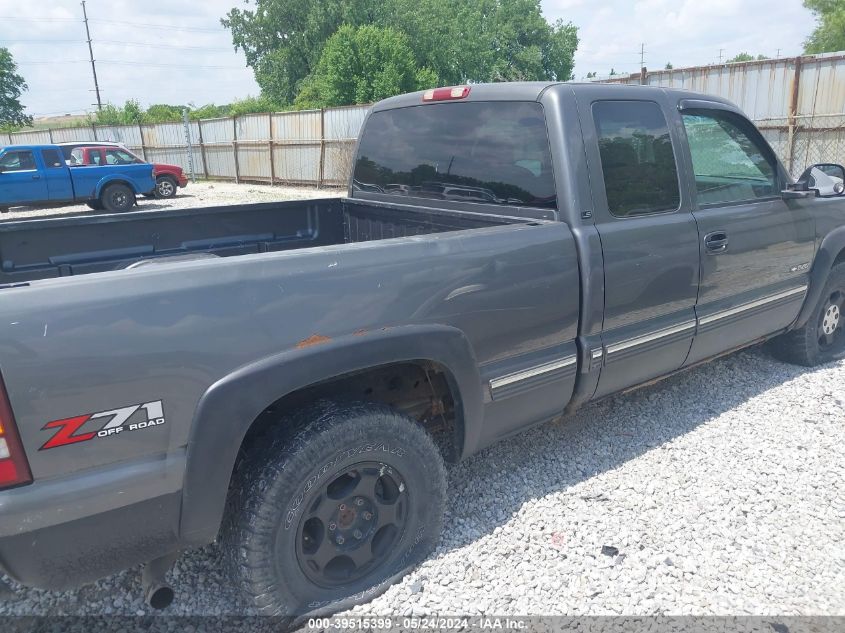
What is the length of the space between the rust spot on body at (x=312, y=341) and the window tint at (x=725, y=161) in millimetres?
2352

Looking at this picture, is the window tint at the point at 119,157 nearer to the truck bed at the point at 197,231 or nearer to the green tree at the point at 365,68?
the truck bed at the point at 197,231

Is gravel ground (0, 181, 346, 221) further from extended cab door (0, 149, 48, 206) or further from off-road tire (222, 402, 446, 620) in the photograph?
off-road tire (222, 402, 446, 620)

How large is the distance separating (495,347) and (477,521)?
3.08 feet

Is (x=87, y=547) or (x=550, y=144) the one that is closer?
(x=87, y=547)

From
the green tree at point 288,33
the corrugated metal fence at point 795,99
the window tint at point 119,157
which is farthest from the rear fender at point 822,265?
the green tree at point 288,33

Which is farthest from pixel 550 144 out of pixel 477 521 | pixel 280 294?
pixel 477 521

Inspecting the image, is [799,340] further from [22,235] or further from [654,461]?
[22,235]

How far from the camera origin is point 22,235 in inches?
127

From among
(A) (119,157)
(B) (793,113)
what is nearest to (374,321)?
(B) (793,113)

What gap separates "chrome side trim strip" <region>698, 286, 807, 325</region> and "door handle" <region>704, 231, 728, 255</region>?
14.3 inches

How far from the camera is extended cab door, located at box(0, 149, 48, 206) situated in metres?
14.5

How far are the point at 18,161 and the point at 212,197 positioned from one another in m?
5.31

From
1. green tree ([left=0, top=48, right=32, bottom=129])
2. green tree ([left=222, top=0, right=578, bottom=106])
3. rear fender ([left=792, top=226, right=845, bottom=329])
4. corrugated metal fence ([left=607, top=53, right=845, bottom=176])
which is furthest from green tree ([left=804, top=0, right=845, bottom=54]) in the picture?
green tree ([left=0, top=48, right=32, bottom=129])

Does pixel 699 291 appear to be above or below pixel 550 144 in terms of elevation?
below
